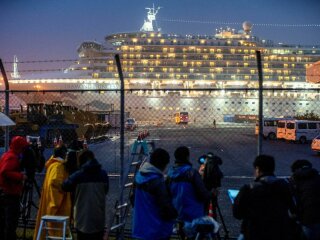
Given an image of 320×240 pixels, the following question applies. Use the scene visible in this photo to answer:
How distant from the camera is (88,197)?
14.9 feet

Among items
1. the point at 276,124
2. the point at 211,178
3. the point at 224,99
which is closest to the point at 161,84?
the point at 224,99

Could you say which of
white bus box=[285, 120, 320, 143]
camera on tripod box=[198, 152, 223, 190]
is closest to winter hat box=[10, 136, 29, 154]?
camera on tripod box=[198, 152, 223, 190]

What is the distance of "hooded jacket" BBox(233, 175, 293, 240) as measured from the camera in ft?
12.1

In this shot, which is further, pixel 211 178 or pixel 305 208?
pixel 211 178

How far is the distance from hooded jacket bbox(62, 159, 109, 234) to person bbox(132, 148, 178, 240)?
1.60ft

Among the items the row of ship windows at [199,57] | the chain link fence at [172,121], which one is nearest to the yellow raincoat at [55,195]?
the chain link fence at [172,121]

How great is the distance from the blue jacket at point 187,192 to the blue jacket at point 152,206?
345mm

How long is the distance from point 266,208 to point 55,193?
2.58 m

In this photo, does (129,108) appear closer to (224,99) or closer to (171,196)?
(224,99)

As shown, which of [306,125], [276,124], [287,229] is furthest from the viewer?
[276,124]

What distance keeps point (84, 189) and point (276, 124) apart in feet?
99.6

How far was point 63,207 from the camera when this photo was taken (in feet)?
17.2

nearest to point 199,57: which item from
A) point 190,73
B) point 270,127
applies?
point 190,73

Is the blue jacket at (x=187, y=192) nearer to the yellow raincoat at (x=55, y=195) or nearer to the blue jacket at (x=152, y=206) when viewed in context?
the blue jacket at (x=152, y=206)
